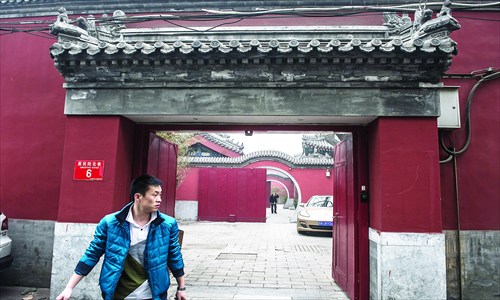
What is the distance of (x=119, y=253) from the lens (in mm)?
2502

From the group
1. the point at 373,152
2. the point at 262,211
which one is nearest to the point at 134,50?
the point at 373,152

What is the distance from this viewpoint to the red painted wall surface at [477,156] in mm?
5145

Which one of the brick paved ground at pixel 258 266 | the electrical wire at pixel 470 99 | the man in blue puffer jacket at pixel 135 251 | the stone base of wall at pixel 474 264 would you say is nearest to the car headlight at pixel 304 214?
the brick paved ground at pixel 258 266

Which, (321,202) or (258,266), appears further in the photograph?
(321,202)

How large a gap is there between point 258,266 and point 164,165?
290 cm

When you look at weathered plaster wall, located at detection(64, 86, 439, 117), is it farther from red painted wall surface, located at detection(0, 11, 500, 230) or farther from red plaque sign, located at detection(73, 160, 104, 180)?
red painted wall surface, located at detection(0, 11, 500, 230)

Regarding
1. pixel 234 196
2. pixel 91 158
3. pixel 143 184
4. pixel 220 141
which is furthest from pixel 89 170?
pixel 220 141

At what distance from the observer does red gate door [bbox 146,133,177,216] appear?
5895 mm

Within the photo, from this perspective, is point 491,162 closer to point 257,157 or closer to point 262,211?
point 262,211

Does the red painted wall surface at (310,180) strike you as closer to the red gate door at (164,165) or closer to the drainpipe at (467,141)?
the red gate door at (164,165)

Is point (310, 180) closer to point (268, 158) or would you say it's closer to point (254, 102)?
point (268, 158)

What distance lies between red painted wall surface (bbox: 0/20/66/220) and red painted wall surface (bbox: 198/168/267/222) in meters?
11.1

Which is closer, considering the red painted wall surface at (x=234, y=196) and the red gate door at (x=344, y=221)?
the red gate door at (x=344, y=221)

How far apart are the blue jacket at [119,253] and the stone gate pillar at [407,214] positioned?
2903 mm
